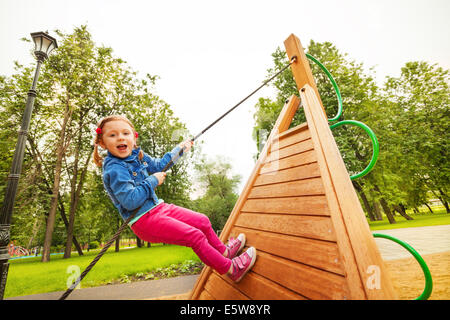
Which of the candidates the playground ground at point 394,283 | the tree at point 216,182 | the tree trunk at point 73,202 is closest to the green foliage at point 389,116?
the tree at point 216,182

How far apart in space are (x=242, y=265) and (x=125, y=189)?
102cm

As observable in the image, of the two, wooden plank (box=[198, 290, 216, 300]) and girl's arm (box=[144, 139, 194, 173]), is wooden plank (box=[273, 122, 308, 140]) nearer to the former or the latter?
girl's arm (box=[144, 139, 194, 173])

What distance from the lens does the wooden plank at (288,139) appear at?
1794 millimetres

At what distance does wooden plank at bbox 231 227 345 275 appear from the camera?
100 cm

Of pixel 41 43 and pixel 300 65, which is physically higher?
pixel 41 43

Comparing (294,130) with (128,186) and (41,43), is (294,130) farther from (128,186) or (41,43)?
(41,43)

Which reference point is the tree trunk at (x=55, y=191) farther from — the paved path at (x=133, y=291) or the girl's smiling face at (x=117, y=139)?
the girl's smiling face at (x=117, y=139)

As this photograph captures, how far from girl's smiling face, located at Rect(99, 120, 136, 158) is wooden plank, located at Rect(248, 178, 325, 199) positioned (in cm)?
127

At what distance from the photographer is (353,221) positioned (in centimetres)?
100

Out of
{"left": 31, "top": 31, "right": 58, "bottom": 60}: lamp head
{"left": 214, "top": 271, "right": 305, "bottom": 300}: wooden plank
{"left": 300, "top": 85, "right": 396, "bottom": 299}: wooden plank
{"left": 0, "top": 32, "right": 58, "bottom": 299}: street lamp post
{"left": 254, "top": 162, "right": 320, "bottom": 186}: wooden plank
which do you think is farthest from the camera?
{"left": 31, "top": 31, "right": 58, "bottom": 60}: lamp head

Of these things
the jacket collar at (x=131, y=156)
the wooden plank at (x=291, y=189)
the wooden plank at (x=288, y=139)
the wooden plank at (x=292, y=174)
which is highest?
the wooden plank at (x=288, y=139)

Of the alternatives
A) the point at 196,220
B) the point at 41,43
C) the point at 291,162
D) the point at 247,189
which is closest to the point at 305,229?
the point at 291,162

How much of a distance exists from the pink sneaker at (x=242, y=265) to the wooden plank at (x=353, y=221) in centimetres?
72

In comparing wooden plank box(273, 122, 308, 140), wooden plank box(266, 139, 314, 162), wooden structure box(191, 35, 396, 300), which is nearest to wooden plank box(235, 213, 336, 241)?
wooden structure box(191, 35, 396, 300)
